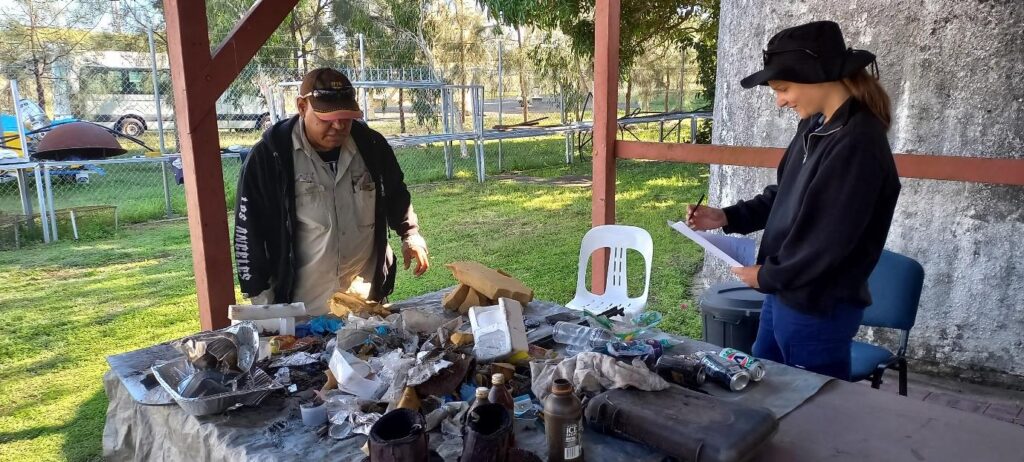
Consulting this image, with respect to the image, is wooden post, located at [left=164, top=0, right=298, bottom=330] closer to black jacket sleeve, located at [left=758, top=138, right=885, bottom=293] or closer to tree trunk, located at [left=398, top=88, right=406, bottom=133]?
black jacket sleeve, located at [left=758, top=138, right=885, bottom=293]

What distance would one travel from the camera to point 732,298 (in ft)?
10.7

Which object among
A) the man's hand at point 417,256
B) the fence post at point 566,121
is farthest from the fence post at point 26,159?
the fence post at point 566,121

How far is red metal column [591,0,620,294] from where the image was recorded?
3.78m

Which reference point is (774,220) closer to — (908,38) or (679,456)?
(679,456)

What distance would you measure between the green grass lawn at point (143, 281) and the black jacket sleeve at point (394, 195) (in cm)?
196

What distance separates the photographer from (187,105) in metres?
2.69

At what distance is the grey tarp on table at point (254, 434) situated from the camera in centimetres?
161

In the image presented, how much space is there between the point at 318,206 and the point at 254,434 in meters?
1.33

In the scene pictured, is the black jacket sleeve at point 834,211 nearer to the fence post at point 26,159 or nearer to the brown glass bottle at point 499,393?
the brown glass bottle at point 499,393

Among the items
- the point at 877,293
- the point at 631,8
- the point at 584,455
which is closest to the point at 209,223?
the point at 584,455

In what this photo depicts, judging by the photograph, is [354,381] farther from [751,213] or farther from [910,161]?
[910,161]

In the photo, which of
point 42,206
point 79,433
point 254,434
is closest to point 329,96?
point 254,434

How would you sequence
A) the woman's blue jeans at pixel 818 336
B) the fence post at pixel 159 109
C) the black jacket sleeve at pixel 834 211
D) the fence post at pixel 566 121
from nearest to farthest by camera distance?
the black jacket sleeve at pixel 834 211, the woman's blue jeans at pixel 818 336, the fence post at pixel 159 109, the fence post at pixel 566 121

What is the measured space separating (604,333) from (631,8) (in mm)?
8065
